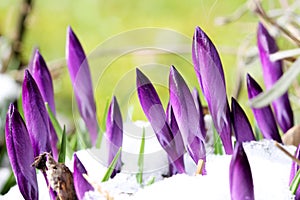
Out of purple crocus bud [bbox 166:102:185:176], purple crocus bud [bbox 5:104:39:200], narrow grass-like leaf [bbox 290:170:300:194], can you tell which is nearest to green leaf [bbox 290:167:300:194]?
narrow grass-like leaf [bbox 290:170:300:194]

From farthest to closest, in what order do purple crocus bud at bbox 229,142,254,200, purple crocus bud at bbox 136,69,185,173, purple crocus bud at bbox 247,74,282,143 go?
purple crocus bud at bbox 247,74,282,143 → purple crocus bud at bbox 136,69,185,173 → purple crocus bud at bbox 229,142,254,200

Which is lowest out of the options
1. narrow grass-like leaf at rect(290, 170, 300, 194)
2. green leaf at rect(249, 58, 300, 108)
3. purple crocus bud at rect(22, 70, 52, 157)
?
narrow grass-like leaf at rect(290, 170, 300, 194)

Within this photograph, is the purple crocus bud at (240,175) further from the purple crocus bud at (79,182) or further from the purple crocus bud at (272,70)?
the purple crocus bud at (272,70)

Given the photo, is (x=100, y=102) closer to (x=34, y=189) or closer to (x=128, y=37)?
(x=128, y=37)

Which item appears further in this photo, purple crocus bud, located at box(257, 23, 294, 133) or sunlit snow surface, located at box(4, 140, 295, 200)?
purple crocus bud, located at box(257, 23, 294, 133)

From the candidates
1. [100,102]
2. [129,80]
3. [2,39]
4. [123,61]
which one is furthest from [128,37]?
[123,61]

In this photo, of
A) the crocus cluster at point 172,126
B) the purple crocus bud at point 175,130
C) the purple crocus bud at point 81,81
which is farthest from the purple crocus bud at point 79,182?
the purple crocus bud at point 81,81

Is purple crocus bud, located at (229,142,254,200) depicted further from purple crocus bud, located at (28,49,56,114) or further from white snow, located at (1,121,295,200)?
purple crocus bud, located at (28,49,56,114)
